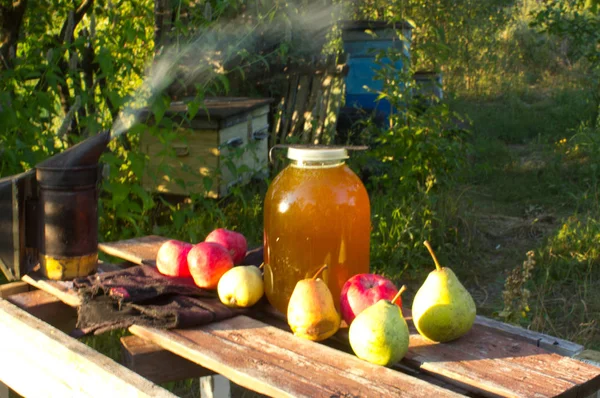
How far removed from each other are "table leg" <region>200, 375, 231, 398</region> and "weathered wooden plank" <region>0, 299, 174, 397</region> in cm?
83

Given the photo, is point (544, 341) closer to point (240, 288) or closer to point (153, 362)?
point (240, 288)

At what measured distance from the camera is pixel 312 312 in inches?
62.6

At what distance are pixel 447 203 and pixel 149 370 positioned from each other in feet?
11.8

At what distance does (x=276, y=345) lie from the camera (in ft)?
5.15

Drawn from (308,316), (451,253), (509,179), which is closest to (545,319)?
(451,253)

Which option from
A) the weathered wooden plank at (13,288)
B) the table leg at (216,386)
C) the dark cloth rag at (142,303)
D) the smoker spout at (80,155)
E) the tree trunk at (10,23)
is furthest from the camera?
the tree trunk at (10,23)

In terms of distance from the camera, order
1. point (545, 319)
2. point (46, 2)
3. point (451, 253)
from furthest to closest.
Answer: point (451, 253)
point (46, 2)
point (545, 319)

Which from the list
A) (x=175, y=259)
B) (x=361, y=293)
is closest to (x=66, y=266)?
(x=175, y=259)

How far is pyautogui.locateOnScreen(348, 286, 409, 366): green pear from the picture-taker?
1449mm

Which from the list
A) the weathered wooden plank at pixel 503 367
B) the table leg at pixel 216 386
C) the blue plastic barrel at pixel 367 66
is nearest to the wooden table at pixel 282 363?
the weathered wooden plank at pixel 503 367

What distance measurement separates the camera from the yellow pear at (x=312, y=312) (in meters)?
1.59

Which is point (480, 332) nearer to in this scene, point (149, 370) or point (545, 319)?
point (149, 370)

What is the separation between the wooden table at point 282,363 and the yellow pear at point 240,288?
6cm

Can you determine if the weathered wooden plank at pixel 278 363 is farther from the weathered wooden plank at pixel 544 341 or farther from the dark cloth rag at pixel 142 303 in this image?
the weathered wooden plank at pixel 544 341
